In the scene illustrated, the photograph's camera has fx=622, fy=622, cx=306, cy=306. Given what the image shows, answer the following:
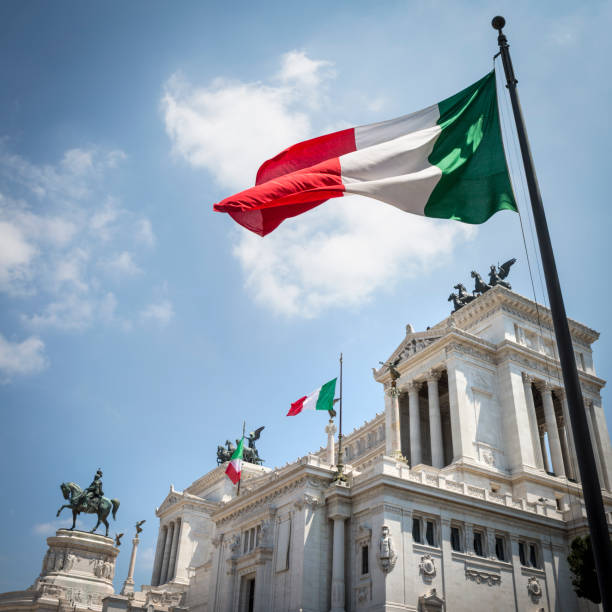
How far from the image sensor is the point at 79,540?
5278 centimetres

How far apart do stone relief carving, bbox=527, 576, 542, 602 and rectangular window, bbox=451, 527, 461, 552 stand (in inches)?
210

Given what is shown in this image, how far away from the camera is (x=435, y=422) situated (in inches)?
2143

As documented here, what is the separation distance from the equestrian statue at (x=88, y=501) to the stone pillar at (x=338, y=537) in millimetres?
28299

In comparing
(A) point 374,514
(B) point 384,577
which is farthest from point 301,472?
(B) point 384,577

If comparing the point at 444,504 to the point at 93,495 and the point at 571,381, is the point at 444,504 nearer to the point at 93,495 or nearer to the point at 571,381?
the point at 571,381

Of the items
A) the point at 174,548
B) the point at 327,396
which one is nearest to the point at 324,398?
the point at 327,396

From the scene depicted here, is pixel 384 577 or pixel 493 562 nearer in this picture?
pixel 384 577

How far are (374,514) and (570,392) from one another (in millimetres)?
26342

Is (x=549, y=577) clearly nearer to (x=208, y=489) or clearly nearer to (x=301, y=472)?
(x=301, y=472)

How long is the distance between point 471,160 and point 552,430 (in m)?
46.0

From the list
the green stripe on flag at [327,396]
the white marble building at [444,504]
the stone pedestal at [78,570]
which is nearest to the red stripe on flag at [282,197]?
the white marble building at [444,504]

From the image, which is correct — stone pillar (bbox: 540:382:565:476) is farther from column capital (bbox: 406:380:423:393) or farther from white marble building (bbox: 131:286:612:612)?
column capital (bbox: 406:380:423:393)

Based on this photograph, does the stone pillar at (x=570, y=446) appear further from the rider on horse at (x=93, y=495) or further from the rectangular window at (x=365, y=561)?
the rider on horse at (x=93, y=495)

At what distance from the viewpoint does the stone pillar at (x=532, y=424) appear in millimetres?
52875
